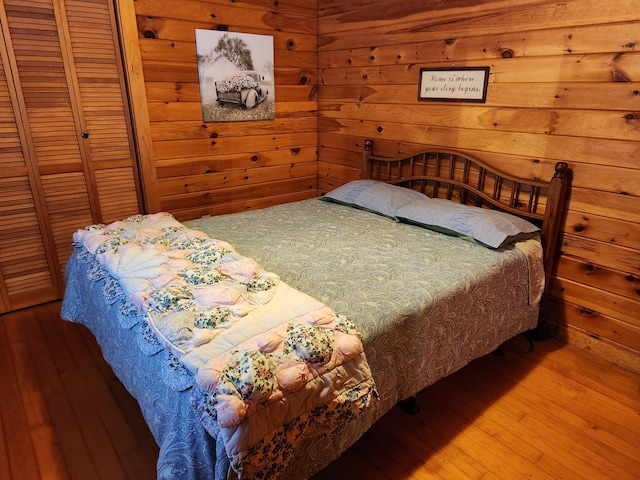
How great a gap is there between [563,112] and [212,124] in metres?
2.24

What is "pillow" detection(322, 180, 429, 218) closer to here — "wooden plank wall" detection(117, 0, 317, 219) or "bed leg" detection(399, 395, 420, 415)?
"wooden plank wall" detection(117, 0, 317, 219)

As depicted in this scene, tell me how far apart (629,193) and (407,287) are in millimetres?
1259

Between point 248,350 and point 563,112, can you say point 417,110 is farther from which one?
point 248,350

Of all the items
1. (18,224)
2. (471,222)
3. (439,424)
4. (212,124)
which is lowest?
(439,424)

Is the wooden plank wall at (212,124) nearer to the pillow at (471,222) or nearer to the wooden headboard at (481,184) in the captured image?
the wooden headboard at (481,184)

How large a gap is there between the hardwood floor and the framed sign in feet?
5.02

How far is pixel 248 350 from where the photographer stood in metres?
1.23

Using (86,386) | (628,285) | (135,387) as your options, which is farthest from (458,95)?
(86,386)

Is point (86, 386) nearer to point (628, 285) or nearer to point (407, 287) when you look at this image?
point (407, 287)

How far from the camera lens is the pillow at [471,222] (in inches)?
86.7

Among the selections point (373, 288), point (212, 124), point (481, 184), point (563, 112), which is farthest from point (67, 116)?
point (563, 112)

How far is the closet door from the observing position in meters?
2.50

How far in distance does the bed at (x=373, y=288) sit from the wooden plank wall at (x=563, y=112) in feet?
0.44

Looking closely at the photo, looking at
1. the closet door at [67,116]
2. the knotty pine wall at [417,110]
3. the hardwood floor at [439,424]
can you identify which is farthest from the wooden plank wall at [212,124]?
the hardwood floor at [439,424]
